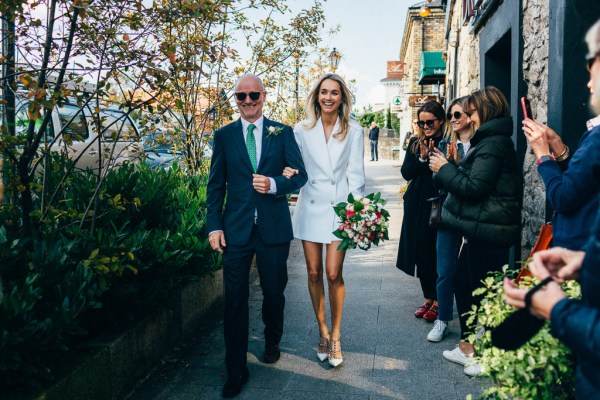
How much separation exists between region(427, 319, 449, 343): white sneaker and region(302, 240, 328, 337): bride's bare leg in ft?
3.07

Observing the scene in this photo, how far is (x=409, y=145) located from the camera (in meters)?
4.96

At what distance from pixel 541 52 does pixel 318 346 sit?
2922 mm

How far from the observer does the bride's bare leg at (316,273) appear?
4.09m

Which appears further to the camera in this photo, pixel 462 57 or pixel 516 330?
pixel 462 57

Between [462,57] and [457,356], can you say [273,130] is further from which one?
[462,57]

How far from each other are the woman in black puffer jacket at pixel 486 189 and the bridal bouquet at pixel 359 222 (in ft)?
1.74

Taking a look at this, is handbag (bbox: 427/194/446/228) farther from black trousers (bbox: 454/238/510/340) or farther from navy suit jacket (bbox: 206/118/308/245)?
navy suit jacket (bbox: 206/118/308/245)

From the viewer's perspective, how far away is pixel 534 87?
4.75 metres

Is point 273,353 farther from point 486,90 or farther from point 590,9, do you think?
point 590,9

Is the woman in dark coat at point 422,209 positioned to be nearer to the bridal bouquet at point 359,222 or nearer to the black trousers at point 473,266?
the black trousers at point 473,266

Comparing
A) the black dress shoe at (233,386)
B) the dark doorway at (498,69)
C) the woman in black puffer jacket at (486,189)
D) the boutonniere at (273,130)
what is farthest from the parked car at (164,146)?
the dark doorway at (498,69)

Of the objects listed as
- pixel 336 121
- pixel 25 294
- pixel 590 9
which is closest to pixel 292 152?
pixel 336 121

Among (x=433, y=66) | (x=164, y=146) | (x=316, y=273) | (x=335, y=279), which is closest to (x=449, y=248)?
(x=335, y=279)

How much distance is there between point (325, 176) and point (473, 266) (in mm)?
1221
